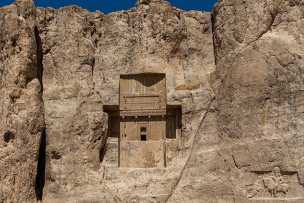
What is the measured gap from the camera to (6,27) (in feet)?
43.4

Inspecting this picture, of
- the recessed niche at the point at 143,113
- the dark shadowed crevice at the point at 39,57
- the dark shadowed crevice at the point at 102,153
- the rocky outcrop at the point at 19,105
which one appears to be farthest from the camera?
the recessed niche at the point at 143,113

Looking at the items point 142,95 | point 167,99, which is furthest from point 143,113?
point 167,99

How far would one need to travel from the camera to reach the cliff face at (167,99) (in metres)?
12.5

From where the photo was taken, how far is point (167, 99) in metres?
14.1

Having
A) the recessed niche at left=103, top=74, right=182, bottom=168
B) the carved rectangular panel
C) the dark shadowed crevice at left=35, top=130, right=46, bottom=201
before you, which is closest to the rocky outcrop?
the dark shadowed crevice at left=35, top=130, right=46, bottom=201

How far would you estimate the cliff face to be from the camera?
491 inches

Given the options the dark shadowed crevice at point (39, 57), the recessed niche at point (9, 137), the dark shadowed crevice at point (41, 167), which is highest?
the dark shadowed crevice at point (39, 57)

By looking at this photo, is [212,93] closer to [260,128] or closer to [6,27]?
[260,128]

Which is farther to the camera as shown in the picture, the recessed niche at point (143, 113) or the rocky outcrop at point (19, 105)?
the recessed niche at point (143, 113)

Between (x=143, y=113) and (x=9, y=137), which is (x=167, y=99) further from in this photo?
(x=9, y=137)

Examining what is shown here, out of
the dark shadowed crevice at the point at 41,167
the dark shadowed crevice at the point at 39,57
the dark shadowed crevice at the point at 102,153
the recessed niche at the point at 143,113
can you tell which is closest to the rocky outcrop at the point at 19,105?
the dark shadowed crevice at the point at 39,57

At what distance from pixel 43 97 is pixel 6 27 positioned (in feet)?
8.88

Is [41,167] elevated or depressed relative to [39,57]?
depressed

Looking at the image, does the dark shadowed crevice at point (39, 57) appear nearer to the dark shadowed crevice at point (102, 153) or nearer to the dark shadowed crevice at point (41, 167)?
the dark shadowed crevice at point (41, 167)
